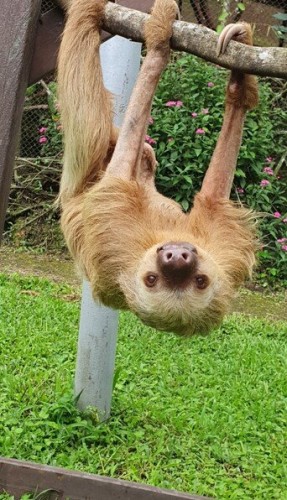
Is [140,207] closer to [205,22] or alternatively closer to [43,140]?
[205,22]

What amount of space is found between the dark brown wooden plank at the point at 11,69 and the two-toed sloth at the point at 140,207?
19.5 inches

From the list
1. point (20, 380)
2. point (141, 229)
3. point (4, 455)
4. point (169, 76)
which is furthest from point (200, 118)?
point (141, 229)

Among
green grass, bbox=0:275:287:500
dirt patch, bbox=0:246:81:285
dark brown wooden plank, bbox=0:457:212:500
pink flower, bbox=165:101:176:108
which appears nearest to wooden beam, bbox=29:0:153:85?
dark brown wooden plank, bbox=0:457:212:500

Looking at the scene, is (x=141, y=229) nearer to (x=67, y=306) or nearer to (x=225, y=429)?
(x=225, y=429)

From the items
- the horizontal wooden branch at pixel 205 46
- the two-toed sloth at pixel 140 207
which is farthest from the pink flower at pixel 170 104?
the horizontal wooden branch at pixel 205 46

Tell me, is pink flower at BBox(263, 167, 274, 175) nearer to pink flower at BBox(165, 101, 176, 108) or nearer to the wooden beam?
pink flower at BBox(165, 101, 176, 108)

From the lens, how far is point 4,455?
4898 millimetres

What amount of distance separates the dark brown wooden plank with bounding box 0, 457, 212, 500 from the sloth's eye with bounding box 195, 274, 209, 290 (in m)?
1.72

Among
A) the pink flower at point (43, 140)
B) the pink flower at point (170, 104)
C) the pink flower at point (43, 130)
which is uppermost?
the pink flower at point (170, 104)

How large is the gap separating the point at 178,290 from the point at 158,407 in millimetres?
3004

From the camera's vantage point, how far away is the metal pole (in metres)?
4.63

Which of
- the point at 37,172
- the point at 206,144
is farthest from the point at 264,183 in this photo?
the point at 37,172

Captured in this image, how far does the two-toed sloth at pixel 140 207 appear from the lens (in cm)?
311

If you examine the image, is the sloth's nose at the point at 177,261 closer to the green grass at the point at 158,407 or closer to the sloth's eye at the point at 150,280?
the sloth's eye at the point at 150,280
